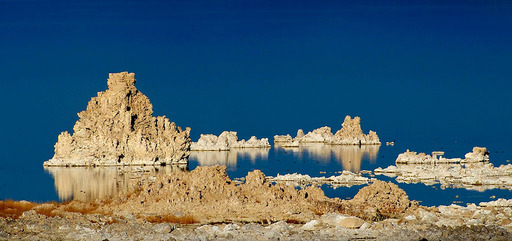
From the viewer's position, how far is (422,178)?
49312mm

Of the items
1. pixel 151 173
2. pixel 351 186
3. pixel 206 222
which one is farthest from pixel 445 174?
pixel 206 222

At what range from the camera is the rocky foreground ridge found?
21469mm

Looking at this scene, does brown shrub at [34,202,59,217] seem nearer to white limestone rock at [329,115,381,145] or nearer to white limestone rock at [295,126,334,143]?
white limestone rock at [329,115,381,145]

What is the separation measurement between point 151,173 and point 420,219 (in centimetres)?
3426

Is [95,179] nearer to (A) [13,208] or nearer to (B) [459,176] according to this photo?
(A) [13,208]

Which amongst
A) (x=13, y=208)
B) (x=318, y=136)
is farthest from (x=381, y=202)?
(x=318, y=136)

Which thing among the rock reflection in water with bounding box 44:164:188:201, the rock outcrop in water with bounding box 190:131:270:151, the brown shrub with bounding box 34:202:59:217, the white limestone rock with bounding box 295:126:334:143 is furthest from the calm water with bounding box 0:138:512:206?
the white limestone rock with bounding box 295:126:334:143

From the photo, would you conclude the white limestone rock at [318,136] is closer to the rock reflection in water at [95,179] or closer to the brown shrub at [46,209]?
the rock reflection in water at [95,179]

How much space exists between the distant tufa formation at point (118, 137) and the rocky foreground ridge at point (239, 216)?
33.3m

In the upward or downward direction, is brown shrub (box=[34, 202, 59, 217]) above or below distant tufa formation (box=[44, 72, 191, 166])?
below

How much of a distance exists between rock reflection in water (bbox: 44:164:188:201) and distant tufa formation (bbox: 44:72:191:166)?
5.17 feet

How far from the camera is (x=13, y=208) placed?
26578 millimetres

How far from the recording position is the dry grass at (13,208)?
961 inches

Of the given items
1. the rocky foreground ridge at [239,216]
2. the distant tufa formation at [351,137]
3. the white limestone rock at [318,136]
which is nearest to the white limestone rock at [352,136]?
the distant tufa formation at [351,137]
